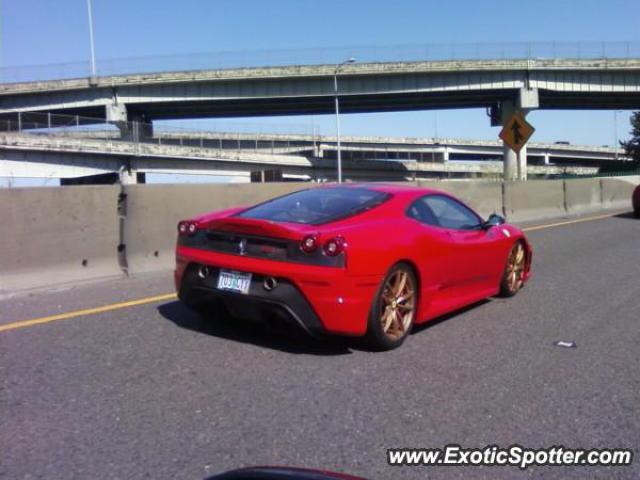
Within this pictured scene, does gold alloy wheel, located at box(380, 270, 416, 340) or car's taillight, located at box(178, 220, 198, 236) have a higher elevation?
car's taillight, located at box(178, 220, 198, 236)

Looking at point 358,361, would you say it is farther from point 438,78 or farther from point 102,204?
point 438,78

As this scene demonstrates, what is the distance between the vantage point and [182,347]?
502cm

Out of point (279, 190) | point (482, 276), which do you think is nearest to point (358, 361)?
point (482, 276)

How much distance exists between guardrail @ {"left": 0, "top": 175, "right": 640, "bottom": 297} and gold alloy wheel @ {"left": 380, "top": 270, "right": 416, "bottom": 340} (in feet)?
14.0

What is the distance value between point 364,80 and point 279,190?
36.5 meters

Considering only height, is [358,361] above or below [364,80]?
below

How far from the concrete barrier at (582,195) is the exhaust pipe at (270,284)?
18.2 m

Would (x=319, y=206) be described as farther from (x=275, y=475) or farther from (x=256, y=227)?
(x=275, y=475)

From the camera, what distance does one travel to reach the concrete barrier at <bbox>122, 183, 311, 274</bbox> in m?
8.31

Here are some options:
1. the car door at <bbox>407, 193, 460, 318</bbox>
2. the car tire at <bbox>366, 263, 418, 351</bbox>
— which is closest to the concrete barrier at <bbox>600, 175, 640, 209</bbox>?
the car door at <bbox>407, 193, 460, 318</bbox>

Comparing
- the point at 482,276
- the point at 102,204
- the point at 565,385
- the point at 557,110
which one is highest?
the point at 557,110

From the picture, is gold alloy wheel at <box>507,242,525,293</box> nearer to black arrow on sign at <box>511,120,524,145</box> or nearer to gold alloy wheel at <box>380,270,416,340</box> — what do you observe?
gold alloy wheel at <box>380,270,416,340</box>

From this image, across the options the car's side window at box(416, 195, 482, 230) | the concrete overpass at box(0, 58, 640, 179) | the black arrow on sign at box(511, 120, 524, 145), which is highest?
the concrete overpass at box(0, 58, 640, 179)

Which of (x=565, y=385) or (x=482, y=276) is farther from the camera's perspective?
(x=482, y=276)
